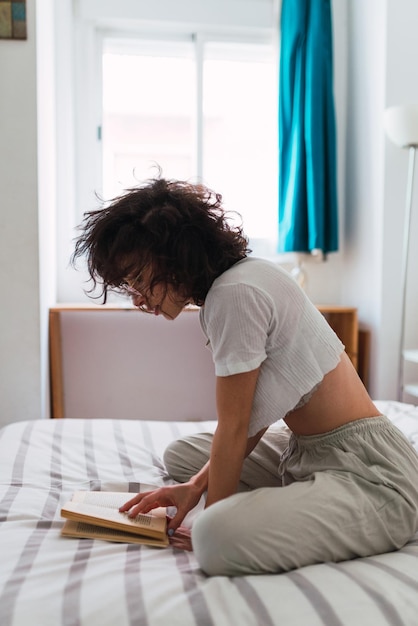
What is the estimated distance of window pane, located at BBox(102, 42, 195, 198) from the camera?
9.37 ft

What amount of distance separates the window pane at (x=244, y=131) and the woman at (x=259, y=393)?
1869mm

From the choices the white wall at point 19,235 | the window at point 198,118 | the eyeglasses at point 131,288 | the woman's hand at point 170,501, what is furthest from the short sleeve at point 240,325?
the window at point 198,118

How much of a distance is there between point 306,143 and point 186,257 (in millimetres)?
1841

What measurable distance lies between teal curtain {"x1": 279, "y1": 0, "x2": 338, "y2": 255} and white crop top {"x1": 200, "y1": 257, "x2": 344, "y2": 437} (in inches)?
64.6

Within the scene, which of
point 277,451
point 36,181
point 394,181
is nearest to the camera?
point 277,451

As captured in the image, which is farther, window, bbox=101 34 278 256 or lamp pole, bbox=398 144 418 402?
window, bbox=101 34 278 256

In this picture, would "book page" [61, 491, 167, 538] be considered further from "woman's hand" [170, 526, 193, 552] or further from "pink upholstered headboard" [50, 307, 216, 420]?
"pink upholstered headboard" [50, 307, 216, 420]

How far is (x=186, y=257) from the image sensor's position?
1032 millimetres

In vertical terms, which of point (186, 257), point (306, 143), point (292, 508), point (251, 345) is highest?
point (306, 143)

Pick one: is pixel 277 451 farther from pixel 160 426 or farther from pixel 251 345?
pixel 160 426

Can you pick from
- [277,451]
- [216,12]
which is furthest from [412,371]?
[216,12]

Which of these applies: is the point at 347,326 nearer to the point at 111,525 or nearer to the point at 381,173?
the point at 381,173

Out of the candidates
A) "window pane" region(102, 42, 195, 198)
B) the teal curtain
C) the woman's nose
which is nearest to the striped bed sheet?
the woman's nose

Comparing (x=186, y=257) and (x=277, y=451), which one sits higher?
(x=186, y=257)
